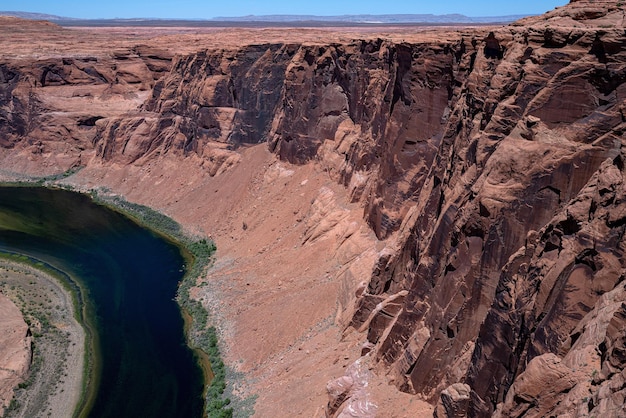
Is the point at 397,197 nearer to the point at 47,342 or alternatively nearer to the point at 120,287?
the point at 47,342

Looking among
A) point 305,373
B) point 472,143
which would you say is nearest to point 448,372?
point 472,143

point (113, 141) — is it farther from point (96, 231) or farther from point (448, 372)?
point (448, 372)

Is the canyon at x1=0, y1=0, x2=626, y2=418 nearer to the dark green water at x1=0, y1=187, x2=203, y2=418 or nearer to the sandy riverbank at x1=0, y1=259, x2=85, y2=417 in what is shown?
the dark green water at x1=0, y1=187, x2=203, y2=418

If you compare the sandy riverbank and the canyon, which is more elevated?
the canyon

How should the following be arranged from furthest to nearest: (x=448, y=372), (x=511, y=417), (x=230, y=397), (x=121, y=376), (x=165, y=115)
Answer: (x=165, y=115) < (x=121, y=376) < (x=230, y=397) < (x=448, y=372) < (x=511, y=417)

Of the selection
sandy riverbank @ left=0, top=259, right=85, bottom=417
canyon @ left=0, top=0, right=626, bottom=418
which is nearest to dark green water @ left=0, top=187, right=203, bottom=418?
sandy riverbank @ left=0, top=259, right=85, bottom=417

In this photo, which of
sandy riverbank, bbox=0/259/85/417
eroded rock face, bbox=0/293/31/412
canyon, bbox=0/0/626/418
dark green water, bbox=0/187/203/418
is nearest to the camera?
canyon, bbox=0/0/626/418
